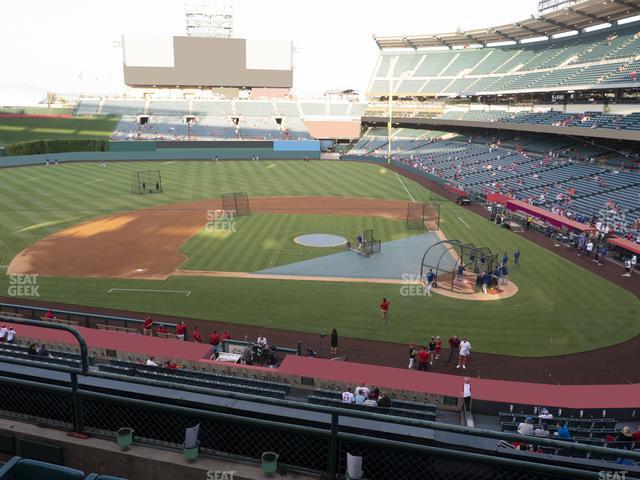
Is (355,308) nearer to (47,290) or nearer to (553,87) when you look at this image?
(47,290)

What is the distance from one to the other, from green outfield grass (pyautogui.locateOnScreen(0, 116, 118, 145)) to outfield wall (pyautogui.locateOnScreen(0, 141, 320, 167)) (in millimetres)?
8100

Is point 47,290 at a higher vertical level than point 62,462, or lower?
lower

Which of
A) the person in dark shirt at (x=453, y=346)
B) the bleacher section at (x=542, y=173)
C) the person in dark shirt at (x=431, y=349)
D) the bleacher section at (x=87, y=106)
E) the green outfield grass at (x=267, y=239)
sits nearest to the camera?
the person in dark shirt at (x=431, y=349)

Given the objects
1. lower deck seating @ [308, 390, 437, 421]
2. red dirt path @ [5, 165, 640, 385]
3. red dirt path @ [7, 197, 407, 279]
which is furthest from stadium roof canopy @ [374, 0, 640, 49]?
lower deck seating @ [308, 390, 437, 421]

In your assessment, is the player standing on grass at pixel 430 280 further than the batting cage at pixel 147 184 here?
No

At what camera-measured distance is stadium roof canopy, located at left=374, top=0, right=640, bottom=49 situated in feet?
177

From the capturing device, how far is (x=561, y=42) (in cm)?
6944

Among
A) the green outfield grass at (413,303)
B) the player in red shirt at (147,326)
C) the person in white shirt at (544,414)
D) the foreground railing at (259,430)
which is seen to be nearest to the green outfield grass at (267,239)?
the green outfield grass at (413,303)

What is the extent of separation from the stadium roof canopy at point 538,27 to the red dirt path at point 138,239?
32.9 metres

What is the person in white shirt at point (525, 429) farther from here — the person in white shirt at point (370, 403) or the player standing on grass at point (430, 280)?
the player standing on grass at point (430, 280)

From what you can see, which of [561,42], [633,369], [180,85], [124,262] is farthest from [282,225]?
[180,85]

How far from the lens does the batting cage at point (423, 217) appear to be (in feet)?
123

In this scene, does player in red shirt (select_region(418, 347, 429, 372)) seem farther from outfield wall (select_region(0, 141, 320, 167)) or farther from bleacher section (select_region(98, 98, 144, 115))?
bleacher section (select_region(98, 98, 144, 115))

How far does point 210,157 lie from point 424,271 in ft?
176
